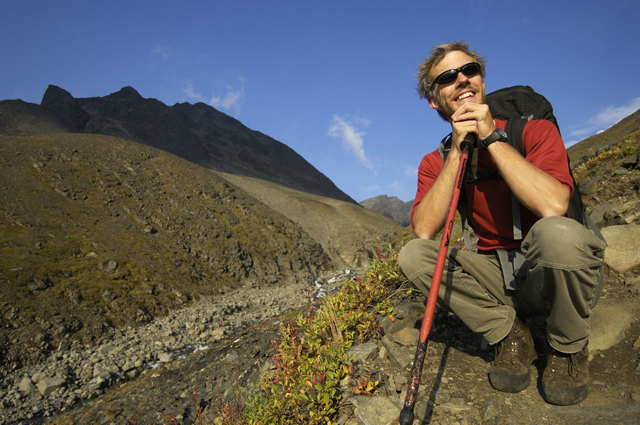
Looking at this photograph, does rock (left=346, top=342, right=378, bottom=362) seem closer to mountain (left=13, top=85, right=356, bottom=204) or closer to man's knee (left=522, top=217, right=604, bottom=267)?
man's knee (left=522, top=217, right=604, bottom=267)

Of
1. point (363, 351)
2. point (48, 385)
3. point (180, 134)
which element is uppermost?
point (180, 134)

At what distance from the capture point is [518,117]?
11.3ft

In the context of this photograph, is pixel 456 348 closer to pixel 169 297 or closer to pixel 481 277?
pixel 481 277

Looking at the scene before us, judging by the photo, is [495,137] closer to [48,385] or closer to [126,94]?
[48,385]

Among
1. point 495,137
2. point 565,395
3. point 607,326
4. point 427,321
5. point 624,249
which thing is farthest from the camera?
point 624,249

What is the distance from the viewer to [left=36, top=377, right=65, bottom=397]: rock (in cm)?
1056

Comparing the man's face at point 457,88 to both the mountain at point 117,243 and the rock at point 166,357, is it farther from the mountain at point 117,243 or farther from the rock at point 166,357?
the mountain at point 117,243

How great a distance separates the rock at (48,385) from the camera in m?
10.6

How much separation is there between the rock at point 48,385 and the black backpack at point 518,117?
12.7 m

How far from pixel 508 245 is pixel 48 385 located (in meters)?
13.2

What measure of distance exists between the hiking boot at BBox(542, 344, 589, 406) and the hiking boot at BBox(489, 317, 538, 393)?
6.7 inches

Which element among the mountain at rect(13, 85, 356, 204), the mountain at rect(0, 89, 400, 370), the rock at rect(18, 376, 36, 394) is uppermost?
the mountain at rect(13, 85, 356, 204)

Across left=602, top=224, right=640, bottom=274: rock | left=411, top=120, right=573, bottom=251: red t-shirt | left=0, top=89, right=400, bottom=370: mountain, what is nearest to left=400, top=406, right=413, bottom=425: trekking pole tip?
left=411, top=120, right=573, bottom=251: red t-shirt

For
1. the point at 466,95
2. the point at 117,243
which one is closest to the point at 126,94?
the point at 117,243
